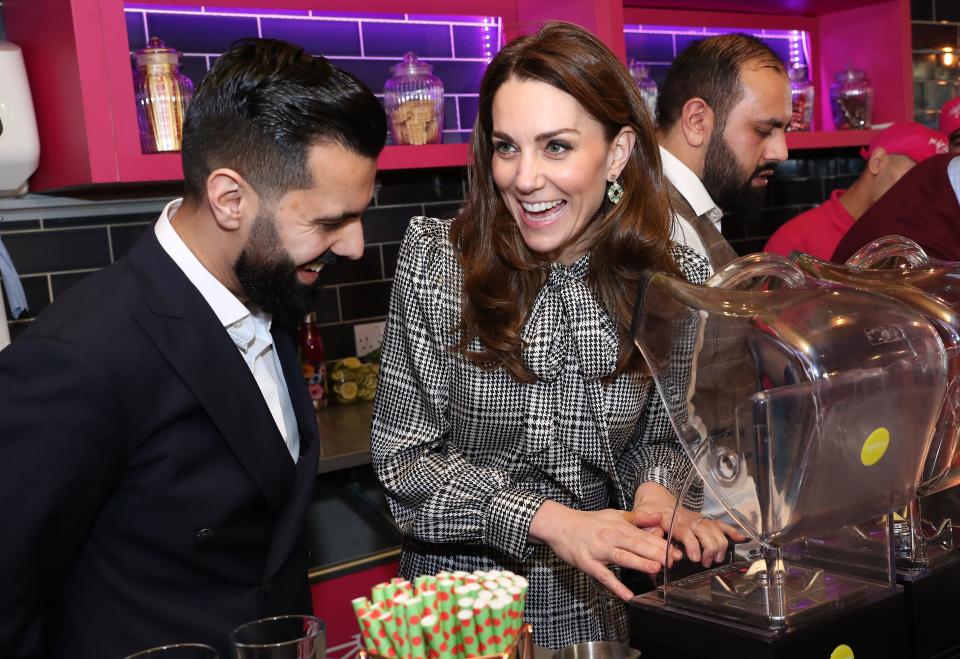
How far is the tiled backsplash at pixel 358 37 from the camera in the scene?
8.49ft

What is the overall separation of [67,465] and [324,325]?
186 centimetres

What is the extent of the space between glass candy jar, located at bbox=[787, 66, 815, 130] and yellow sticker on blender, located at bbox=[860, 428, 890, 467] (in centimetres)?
273

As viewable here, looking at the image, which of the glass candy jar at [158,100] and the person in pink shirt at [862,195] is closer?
the glass candy jar at [158,100]

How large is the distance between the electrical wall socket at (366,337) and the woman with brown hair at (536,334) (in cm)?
136

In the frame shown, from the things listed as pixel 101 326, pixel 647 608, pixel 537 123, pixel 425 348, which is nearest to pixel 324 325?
pixel 425 348

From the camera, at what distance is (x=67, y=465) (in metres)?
1.09

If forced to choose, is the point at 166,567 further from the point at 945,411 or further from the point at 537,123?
the point at 945,411

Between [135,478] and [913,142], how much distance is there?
2.80 metres

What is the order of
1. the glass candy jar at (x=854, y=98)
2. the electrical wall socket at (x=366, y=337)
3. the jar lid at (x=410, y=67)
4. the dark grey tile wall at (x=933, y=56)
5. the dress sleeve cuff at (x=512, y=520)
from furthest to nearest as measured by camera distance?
the dark grey tile wall at (x=933, y=56) < the glass candy jar at (x=854, y=98) < the electrical wall socket at (x=366, y=337) < the jar lid at (x=410, y=67) < the dress sleeve cuff at (x=512, y=520)

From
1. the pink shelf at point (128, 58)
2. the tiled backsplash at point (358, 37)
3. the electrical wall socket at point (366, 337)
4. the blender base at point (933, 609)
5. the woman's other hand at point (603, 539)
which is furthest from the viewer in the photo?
the electrical wall socket at point (366, 337)

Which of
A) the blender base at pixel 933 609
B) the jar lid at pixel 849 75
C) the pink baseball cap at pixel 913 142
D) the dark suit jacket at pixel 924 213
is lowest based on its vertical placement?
the blender base at pixel 933 609

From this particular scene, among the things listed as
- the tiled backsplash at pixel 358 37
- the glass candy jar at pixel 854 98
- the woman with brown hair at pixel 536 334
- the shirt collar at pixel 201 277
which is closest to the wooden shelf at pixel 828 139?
the glass candy jar at pixel 854 98

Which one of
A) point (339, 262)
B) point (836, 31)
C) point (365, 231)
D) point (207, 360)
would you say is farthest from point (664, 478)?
point (836, 31)

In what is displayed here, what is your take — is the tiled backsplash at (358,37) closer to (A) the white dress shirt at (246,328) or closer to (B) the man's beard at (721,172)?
(B) the man's beard at (721,172)
